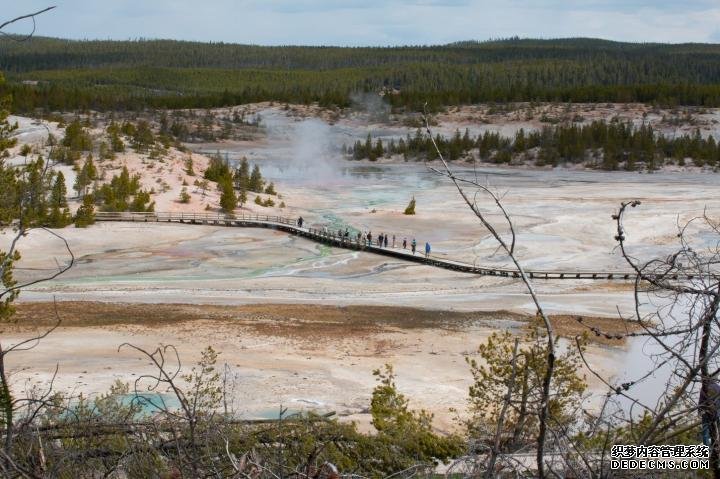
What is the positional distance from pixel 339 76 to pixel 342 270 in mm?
106586

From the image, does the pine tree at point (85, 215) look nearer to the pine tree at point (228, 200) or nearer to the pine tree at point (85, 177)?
the pine tree at point (85, 177)

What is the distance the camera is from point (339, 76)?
13988cm

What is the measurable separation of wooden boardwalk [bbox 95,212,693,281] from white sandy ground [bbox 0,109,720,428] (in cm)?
76

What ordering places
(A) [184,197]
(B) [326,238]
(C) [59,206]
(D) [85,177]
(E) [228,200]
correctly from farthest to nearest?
(A) [184,197] < (E) [228,200] < (D) [85,177] < (C) [59,206] < (B) [326,238]

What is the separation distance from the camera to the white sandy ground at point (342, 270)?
20953 millimetres

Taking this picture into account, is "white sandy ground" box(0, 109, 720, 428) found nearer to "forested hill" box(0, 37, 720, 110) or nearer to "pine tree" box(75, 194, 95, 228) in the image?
"pine tree" box(75, 194, 95, 228)

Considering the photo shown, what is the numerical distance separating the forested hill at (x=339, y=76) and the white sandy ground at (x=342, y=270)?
27.4 meters

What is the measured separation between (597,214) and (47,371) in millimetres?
33339

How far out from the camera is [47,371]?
66.9 feet

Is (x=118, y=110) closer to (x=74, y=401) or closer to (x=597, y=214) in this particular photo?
(x=597, y=214)

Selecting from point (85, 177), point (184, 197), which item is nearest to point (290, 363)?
point (184, 197)

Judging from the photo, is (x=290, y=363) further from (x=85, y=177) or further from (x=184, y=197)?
(x=85, y=177)

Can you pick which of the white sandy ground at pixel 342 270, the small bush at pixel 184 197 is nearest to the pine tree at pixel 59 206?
the white sandy ground at pixel 342 270

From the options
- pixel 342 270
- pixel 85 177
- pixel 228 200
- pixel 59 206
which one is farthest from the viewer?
pixel 228 200
